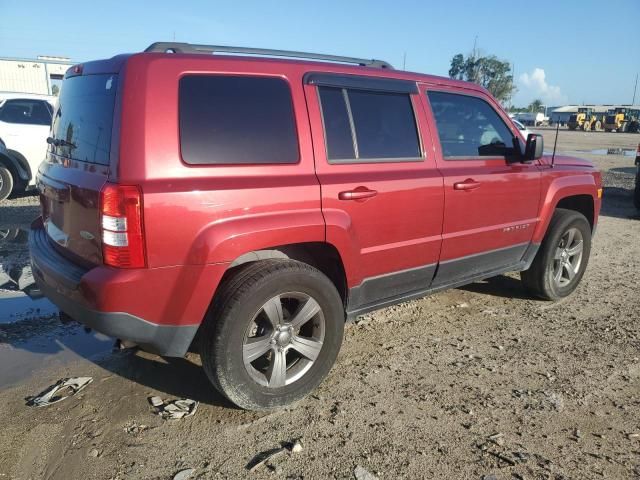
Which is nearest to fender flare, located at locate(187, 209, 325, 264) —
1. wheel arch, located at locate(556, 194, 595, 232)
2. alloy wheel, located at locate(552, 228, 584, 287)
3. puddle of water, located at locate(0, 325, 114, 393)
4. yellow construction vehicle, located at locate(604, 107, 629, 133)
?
puddle of water, located at locate(0, 325, 114, 393)

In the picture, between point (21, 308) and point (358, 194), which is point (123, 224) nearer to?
point (358, 194)

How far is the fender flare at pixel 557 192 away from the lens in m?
4.45

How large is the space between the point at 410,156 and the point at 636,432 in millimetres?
2117

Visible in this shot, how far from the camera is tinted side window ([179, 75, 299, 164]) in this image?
258 centimetres

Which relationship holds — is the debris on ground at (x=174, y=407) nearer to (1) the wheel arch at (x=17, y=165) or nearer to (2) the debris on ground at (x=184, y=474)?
(2) the debris on ground at (x=184, y=474)

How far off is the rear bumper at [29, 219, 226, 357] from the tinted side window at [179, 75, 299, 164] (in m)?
0.61

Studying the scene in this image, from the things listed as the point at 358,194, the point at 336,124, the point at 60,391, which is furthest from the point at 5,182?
the point at 358,194

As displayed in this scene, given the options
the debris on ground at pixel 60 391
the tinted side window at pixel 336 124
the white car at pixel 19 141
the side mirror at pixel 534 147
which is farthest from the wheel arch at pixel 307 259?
the white car at pixel 19 141

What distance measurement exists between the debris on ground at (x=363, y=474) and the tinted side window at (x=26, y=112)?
8.78 meters

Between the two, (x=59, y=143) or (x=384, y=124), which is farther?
(x=384, y=124)

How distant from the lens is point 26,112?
29.2 ft

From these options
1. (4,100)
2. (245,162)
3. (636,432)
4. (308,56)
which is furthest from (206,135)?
(4,100)

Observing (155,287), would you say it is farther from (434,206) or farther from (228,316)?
(434,206)

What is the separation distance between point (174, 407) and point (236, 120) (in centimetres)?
171
